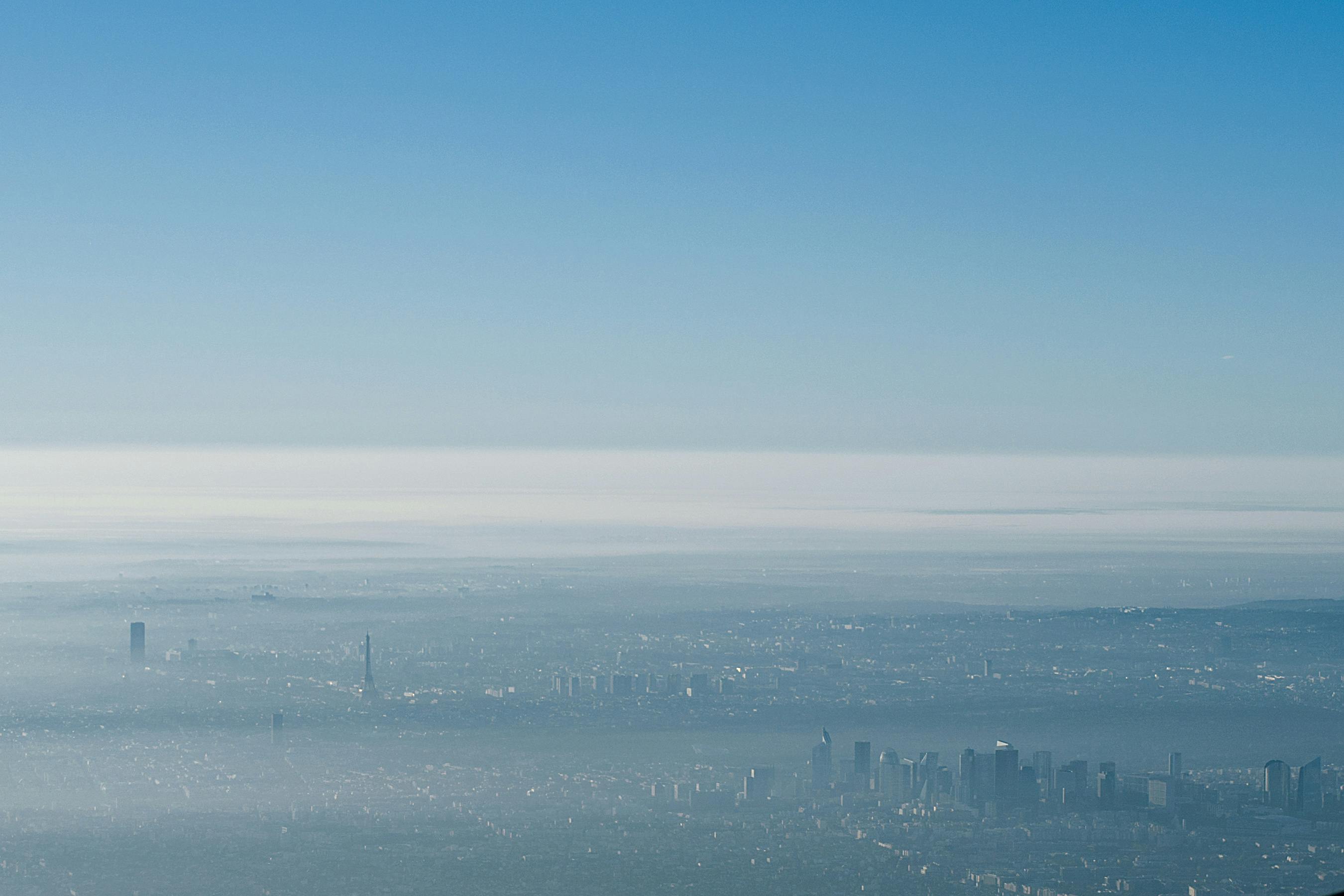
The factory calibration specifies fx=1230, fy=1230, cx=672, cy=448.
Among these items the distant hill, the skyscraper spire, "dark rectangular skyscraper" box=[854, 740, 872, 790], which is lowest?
"dark rectangular skyscraper" box=[854, 740, 872, 790]

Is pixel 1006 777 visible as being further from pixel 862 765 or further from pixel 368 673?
pixel 368 673

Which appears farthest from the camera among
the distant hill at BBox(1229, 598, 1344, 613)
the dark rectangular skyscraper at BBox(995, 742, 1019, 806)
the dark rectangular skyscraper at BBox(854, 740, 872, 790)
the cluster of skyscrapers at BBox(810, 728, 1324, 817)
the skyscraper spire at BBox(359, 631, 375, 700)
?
the distant hill at BBox(1229, 598, 1344, 613)

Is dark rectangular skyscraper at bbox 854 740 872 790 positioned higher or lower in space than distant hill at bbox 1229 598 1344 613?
lower

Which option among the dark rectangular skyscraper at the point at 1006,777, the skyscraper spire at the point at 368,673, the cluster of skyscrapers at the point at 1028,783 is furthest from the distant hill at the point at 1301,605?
the skyscraper spire at the point at 368,673

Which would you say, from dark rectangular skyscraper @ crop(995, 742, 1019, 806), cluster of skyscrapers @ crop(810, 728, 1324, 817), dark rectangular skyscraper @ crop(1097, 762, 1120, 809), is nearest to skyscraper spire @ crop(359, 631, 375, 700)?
cluster of skyscrapers @ crop(810, 728, 1324, 817)

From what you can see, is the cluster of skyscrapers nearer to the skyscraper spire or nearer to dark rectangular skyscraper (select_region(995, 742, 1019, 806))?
dark rectangular skyscraper (select_region(995, 742, 1019, 806))

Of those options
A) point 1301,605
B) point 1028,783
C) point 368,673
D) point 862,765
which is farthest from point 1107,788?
point 368,673

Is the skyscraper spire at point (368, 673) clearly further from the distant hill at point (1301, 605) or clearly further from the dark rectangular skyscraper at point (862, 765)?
the distant hill at point (1301, 605)
